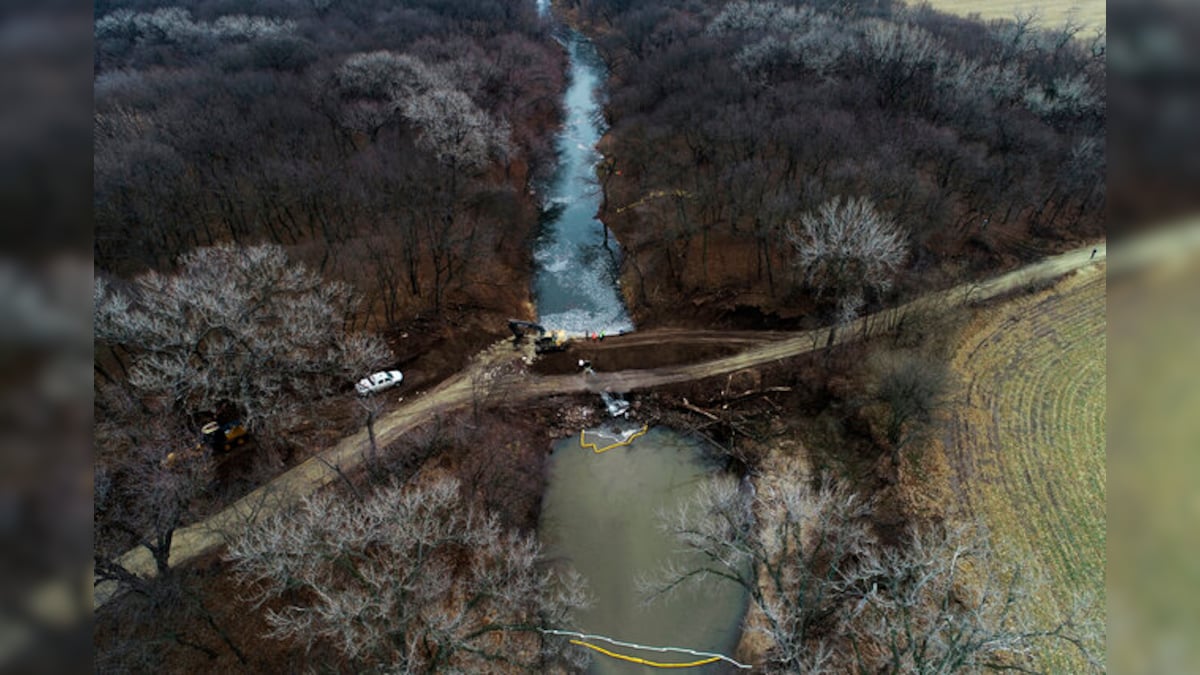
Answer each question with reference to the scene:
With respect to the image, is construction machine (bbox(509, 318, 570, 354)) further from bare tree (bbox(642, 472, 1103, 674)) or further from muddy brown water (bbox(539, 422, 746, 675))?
bare tree (bbox(642, 472, 1103, 674))

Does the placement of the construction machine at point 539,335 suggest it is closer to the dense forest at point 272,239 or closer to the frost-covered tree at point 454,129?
the dense forest at point 272,239

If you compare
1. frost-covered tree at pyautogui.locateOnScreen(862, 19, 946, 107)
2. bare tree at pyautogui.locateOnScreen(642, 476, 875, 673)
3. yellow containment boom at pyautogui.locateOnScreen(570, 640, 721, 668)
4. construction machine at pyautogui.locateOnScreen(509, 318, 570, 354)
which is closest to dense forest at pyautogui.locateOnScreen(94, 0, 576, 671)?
construction machine at pyautogui.locateOnScreen(509, 318, 570, 354)

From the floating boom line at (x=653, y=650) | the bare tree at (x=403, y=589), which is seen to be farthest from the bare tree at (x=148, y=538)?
the floating boom line at (x=653, y=650)

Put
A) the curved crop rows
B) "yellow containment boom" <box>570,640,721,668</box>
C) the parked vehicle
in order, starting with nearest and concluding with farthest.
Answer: "yellow containment boom" <box>570,640,721,668</box> < the curved crop rows < the parked vehicle

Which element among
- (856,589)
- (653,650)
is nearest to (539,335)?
(653,650)

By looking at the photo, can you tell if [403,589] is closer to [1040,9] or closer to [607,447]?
[607,447]
